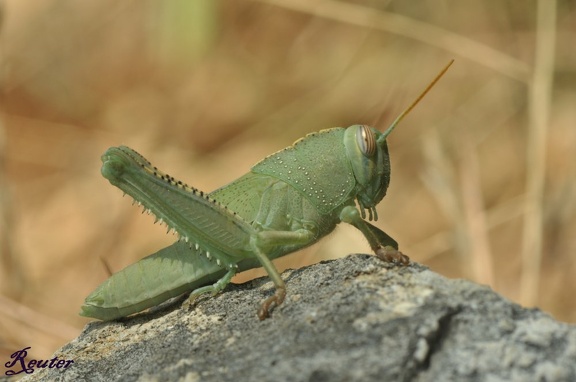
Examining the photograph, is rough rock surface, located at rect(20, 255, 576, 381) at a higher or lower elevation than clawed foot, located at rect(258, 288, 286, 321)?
lower

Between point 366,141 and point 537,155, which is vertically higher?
point 537,155

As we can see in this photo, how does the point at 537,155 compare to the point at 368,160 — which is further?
the point at 537,155

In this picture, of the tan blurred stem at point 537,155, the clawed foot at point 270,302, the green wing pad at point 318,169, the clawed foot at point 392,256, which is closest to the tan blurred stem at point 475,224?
the tan blurred stem at point 537,155

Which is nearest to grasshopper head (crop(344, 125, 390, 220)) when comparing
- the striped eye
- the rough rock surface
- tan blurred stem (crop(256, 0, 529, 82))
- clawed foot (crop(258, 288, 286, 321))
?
the striped eye

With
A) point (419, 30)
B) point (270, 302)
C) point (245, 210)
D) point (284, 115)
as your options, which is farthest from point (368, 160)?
point (284, 115)

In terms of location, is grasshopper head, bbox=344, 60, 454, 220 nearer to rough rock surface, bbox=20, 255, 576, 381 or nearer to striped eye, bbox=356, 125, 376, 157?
striped eye, bbox=356, 125, 376, 157

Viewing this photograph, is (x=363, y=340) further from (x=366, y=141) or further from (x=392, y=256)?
(x=366, y=141)

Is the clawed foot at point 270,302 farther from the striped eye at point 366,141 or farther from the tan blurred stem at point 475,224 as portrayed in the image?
the tan blurred stem at point 475,224
